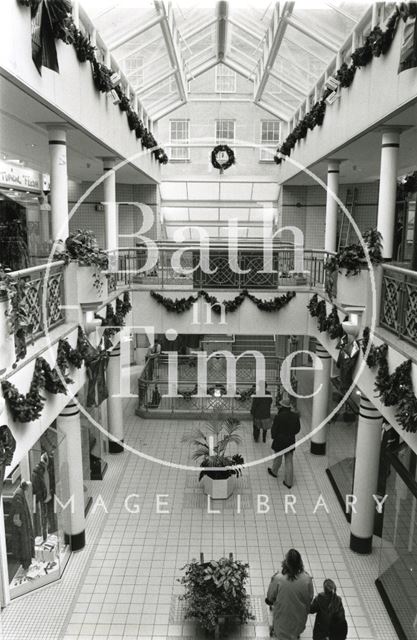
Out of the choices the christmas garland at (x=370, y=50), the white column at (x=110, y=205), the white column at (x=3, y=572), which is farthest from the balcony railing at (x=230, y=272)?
the white column at (x=3, y=572)

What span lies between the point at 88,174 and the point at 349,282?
11.9m

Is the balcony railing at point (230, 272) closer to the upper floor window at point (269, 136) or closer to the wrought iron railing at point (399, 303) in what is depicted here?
the wrought iron railing at point (399, 303)

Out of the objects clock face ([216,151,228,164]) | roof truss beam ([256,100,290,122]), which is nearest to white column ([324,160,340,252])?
clock face ([216,151,228,164])

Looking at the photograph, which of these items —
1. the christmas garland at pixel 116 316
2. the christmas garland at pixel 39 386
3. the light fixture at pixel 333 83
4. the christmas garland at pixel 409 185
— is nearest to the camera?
the christmas garland at pixel 39 386

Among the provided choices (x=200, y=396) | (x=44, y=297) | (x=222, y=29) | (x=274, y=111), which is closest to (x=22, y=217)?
(x=44, y=297)

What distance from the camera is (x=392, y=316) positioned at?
745cm

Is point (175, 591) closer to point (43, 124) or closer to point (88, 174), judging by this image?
point (43, 124)

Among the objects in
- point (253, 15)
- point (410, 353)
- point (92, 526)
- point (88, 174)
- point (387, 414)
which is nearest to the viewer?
point (410, 353)

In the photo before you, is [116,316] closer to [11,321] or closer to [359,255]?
[359,255]

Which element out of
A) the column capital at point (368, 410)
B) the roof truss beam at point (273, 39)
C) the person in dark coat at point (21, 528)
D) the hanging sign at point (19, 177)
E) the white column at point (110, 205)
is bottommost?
the person in dark coat at point (21, 528)

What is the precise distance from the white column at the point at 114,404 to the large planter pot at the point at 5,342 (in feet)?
27.9

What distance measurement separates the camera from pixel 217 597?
776cm

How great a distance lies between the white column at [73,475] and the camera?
9.46m

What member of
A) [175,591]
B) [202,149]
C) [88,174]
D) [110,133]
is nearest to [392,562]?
[175,591]
